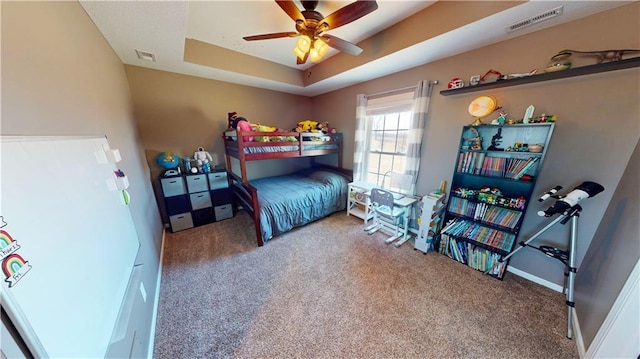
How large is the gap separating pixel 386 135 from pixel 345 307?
238 cm

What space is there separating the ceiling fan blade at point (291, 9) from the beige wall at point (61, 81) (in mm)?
1176

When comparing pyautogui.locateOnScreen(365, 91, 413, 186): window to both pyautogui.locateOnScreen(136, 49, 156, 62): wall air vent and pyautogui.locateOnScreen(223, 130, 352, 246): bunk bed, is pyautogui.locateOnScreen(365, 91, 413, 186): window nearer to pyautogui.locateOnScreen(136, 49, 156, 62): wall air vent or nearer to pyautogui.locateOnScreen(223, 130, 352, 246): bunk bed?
pyautogui.locateOnScreen(223, 130, 352, 246): bunk bed

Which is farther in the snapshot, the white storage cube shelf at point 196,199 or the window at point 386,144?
the window at point 386,144

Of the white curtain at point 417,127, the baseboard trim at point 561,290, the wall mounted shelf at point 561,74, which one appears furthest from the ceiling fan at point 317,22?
the baseboard trim at point 561,290

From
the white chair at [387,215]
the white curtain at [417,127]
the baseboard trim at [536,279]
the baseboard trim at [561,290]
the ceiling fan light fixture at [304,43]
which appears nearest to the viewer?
the baseboard trim at [561,290]

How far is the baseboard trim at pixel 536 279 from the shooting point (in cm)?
172

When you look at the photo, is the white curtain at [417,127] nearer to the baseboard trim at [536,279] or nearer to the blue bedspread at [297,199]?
the blue bedspread at [297,199]

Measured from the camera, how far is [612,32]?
4.39ft

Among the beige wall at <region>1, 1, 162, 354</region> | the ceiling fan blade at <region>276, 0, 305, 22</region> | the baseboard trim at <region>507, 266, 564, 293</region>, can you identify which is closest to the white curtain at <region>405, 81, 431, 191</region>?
the baseboard trim at <region>507, 266, 564, 293</region>

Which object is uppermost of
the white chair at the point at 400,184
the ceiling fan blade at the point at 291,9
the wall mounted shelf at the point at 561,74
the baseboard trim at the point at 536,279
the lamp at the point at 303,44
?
the ceiling fan blade at the point at 291,9

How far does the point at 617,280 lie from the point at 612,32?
1.69m

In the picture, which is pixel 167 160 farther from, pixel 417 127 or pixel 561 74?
pixel 561 74

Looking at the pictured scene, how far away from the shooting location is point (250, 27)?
2045 millimetres

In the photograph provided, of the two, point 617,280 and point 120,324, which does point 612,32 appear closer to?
point 617,280
